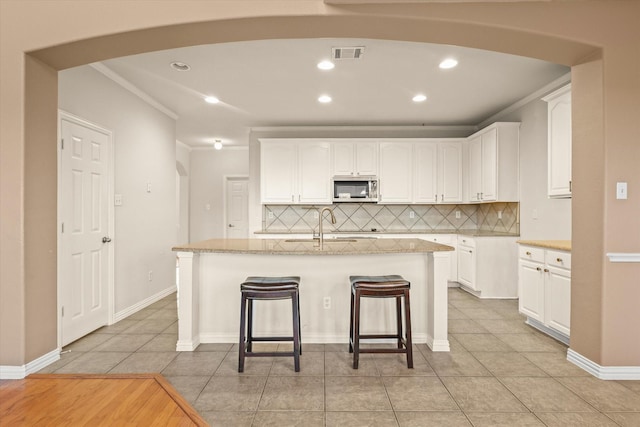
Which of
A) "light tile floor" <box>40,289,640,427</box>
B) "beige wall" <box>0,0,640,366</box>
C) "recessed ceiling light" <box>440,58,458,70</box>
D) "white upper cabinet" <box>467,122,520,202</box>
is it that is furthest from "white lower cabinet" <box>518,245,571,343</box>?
"recessed ceiling light" <box>440,58,458,70</box>

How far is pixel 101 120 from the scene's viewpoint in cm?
353

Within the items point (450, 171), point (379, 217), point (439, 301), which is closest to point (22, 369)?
point (439, 301)

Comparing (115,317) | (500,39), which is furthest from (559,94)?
(115,317)

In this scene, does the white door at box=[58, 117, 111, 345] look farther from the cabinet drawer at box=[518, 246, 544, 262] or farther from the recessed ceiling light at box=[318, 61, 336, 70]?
the cabinet drawer at box=[518, 246, 544, 262]

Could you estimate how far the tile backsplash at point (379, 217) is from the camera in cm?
586

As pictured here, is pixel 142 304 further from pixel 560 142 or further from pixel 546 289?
pixel 560 142

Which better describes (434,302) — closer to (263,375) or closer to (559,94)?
Result: (263,375)

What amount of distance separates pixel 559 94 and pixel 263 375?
12.0ft

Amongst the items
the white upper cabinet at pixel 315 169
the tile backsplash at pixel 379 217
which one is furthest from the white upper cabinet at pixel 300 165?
the tile backsplash at pixel 379 217

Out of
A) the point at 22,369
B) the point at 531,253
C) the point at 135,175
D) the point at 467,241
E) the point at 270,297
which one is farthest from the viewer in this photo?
the point at 467,241

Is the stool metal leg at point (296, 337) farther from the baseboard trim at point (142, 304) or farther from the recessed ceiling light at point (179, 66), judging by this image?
the recessed ceiling light at point (179, 66)

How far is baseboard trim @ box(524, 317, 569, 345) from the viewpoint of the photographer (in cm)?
307

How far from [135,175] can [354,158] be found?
10.3ft

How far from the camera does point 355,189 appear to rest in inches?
217
